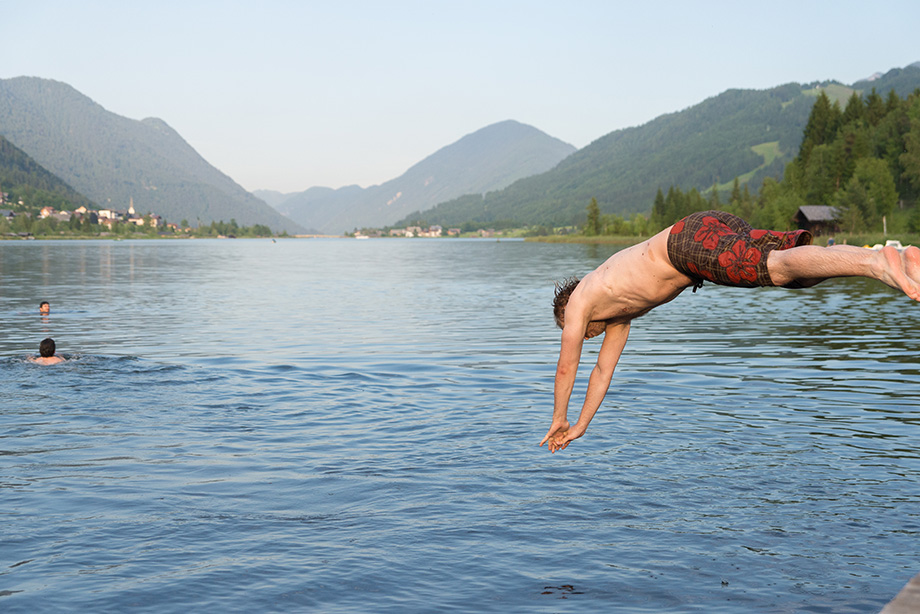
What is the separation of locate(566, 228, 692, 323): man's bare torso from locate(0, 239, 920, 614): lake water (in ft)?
10.4

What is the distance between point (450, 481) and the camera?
12891mm

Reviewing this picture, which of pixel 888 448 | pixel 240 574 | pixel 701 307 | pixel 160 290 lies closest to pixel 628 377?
pixel 888 448

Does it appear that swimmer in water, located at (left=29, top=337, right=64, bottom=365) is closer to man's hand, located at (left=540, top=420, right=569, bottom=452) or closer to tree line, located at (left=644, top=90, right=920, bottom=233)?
man's hand, located at (left=540, top=420, right=569, bottom=452)

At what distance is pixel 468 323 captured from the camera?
120 feet

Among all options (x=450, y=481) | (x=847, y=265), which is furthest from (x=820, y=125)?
(x=847, y=265)

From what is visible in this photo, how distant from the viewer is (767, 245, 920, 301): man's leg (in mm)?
6539

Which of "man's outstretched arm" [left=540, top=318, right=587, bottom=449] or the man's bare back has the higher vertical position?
the man's bare back

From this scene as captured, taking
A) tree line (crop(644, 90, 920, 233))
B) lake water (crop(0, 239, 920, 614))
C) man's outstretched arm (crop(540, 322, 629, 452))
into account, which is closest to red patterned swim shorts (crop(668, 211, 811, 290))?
→ man's outstretched arm (crop(540, 322, 629, 452))

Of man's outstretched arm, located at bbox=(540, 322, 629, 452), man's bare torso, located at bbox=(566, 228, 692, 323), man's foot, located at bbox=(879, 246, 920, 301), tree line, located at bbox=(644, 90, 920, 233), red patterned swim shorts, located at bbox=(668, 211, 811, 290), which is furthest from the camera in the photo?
tree line, located at bbox=(644, 90, 920, 233)

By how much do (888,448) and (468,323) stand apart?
2342 cm

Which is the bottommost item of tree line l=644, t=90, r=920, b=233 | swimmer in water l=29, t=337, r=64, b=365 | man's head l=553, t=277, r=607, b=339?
swimmer in water l=29, t=337, r=64, b=365

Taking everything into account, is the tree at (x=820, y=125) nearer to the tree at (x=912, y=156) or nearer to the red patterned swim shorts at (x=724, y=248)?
the tree at (x=912, y=156)

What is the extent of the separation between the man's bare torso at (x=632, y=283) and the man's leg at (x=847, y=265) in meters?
1.17

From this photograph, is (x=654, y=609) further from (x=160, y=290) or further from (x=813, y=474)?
(x=160, y=290)
